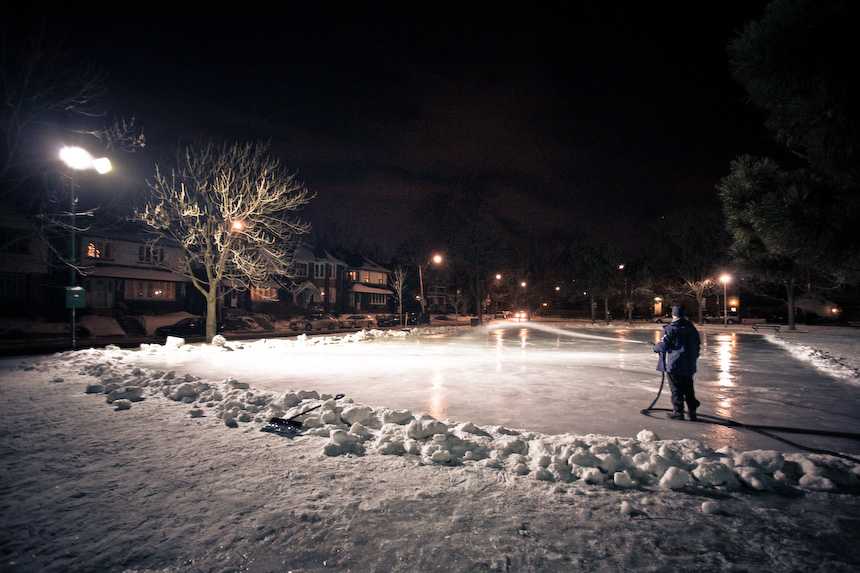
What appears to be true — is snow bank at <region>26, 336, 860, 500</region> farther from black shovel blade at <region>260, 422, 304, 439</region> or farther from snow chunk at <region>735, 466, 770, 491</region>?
black shovel blade at <region>260, 422, 304, 439</region>

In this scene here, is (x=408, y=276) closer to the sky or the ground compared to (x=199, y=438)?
closer to the sky

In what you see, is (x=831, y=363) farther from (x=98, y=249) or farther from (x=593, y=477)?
(x=98, y=249)

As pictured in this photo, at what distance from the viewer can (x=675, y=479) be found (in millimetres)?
4617

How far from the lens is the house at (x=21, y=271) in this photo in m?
31.3

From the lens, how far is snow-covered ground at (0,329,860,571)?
3.33m

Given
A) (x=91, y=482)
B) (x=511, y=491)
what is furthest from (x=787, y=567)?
(x=91, y=482)

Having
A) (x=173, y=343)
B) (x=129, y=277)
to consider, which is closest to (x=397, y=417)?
(x=173, y=343)

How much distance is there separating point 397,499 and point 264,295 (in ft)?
156

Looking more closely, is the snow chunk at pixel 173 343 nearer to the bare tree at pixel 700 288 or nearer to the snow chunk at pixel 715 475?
the snow chunk at pixel 715 475

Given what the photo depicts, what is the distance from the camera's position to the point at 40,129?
1627 centimetres

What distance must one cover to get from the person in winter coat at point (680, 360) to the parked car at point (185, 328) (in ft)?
90.4

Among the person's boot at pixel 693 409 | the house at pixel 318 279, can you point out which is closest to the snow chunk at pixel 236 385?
the person's boot at pixel 693 409

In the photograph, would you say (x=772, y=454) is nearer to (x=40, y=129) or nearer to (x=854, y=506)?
(x=854, y=506)

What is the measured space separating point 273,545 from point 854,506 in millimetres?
5298
